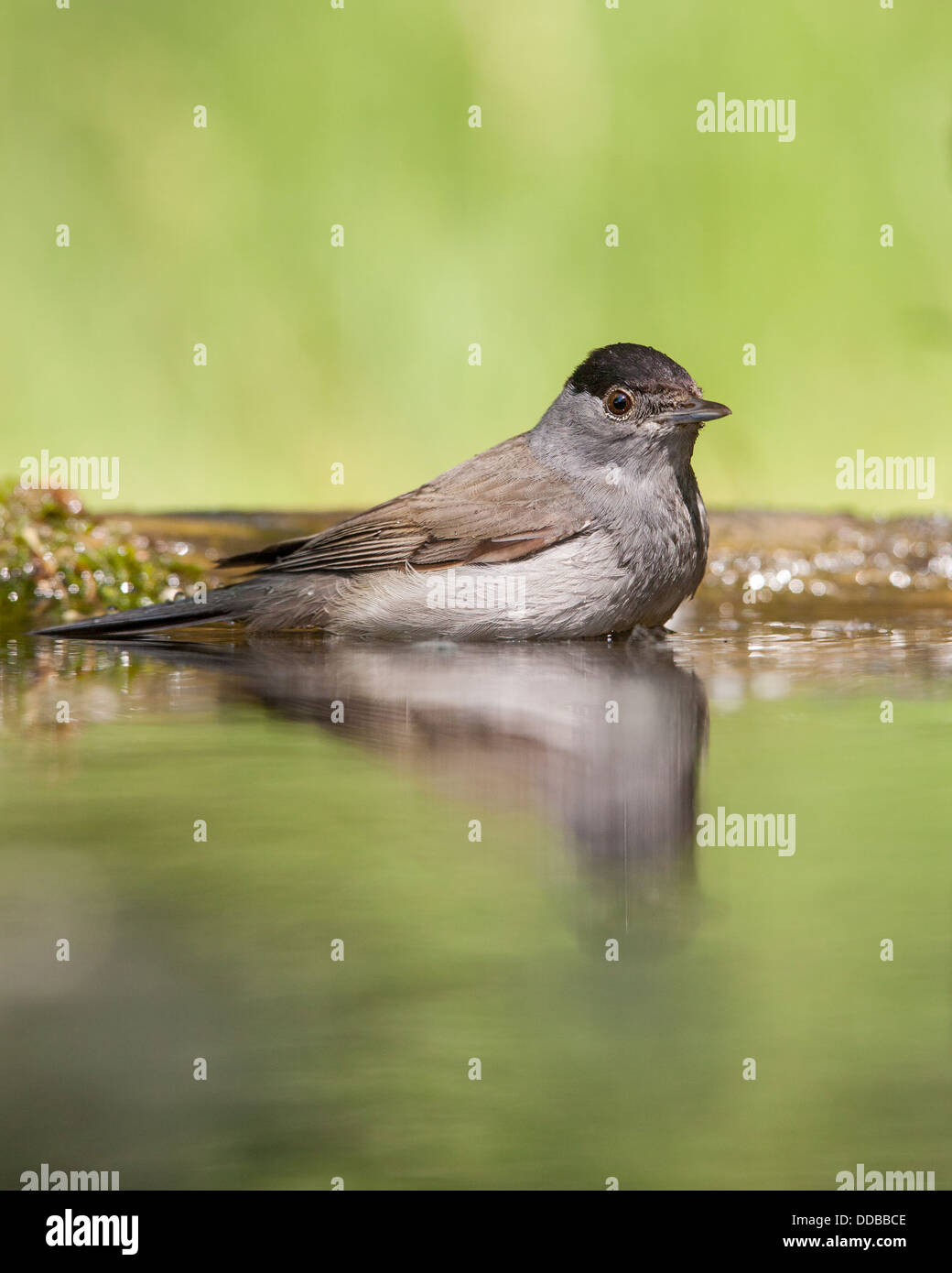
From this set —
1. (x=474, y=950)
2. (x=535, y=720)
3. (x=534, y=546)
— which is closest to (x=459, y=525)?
(x=534, y=546)

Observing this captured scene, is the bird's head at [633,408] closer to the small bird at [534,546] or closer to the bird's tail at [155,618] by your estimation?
the small bird at [534,546]

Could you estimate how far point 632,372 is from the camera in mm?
4809

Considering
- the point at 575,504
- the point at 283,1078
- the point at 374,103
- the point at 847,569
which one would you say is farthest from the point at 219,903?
the point at 374,103

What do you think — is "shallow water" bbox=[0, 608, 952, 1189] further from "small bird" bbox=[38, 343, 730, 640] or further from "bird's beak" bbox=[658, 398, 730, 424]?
"bird's beak" bbox=[658, 398, 730, 424]

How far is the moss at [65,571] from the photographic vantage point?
18.5 ft

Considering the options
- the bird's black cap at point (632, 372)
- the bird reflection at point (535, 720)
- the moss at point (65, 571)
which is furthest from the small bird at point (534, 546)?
the moss at point (65, 571)

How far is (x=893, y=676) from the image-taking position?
13.3ft

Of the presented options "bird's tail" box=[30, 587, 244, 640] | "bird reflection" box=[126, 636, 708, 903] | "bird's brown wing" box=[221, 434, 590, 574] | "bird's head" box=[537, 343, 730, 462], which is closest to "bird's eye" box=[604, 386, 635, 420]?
"bird's head" box=[537, 343, 730, 462]

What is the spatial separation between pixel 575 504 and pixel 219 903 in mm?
2920

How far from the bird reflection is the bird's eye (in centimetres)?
75

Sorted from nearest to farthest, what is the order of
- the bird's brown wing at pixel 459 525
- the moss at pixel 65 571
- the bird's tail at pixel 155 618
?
1. the bird's brown wing at pixel 459 525
2. the bird's tail at pixel 155 618
3. the moss at pixel 65 571

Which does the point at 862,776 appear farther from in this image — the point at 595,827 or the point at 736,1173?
the point at 736,1173

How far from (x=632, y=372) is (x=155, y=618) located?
69.7 inches

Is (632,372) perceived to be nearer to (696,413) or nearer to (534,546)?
(696,413)
